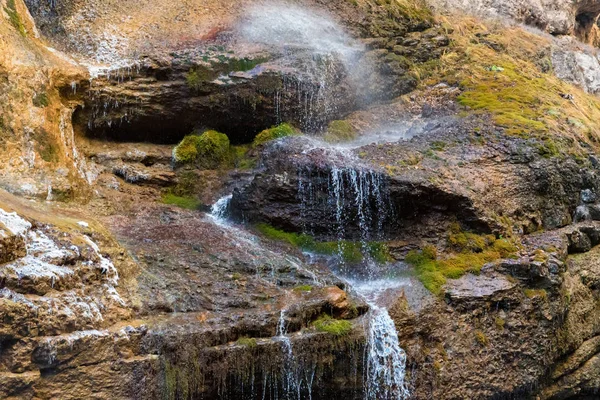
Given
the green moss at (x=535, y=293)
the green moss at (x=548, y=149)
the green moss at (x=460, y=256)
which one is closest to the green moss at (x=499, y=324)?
the green moss at (x=535, y=293)

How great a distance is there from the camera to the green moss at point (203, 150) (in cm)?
1402

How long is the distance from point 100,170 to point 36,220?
176 inches

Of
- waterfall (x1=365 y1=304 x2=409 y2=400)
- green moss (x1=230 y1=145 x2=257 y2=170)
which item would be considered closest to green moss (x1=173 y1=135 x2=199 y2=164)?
green moss (x1=230 y1=145 x2=257 y2=170)

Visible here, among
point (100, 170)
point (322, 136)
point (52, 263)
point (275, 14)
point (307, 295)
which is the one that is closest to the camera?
point (52, 263)

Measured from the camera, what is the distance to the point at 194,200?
528 inches

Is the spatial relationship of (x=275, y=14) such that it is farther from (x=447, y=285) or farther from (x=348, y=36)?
(x=447, y=285)

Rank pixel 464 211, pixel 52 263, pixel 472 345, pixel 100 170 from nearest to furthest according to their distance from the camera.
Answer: pixel 52 263
pixel 472 345
pixel 464 211
pixel 100 170

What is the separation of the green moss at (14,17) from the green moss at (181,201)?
4.08 m

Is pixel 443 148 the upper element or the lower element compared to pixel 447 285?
upper

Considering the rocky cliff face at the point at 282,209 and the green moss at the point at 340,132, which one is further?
the green moss at the point at 340,132

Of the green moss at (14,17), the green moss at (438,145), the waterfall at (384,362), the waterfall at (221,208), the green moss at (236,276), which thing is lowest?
the waterfall at (384,362)

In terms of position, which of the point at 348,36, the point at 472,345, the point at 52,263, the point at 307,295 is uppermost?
the point at 348,36

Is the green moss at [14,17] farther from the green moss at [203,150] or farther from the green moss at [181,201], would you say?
the green moss at [181,201]

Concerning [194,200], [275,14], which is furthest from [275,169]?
[275,14]
